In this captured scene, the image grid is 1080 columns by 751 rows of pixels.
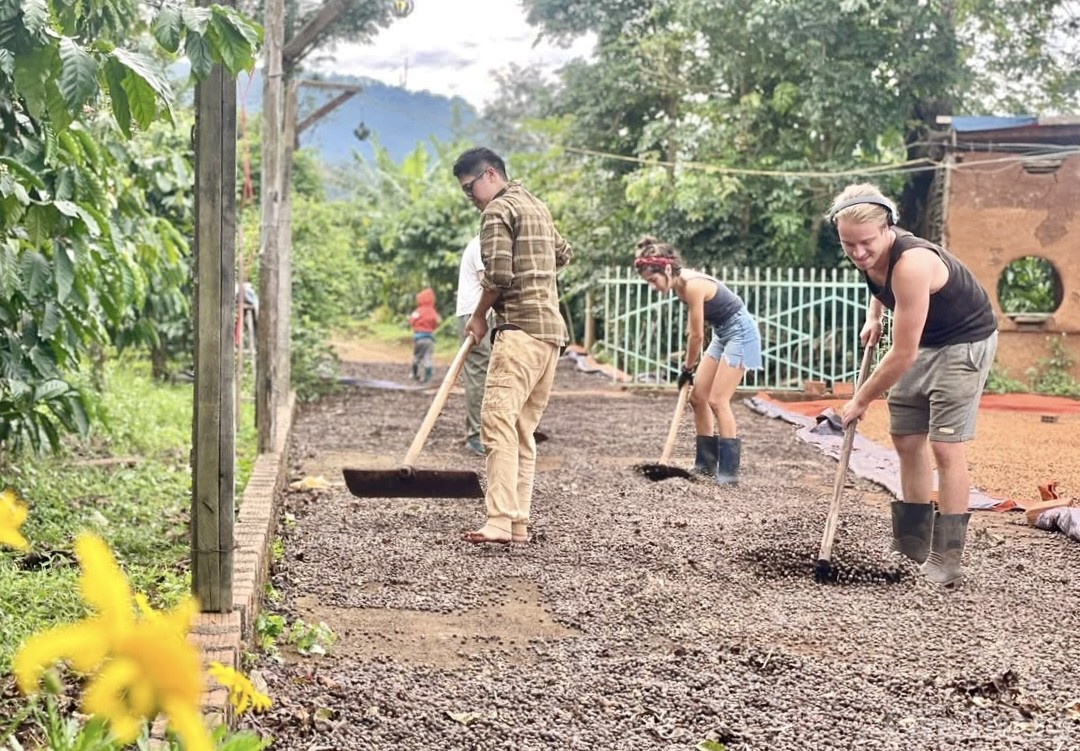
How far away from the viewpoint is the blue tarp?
14.5 metres

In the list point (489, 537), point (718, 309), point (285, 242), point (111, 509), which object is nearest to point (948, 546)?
point (489, 537)

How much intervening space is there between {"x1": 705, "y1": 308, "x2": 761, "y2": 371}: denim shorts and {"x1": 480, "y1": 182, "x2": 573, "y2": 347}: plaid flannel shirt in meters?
1.85

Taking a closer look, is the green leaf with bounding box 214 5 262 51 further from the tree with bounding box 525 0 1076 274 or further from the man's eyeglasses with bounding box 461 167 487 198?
the tree with bounding box 525 0 1076 274

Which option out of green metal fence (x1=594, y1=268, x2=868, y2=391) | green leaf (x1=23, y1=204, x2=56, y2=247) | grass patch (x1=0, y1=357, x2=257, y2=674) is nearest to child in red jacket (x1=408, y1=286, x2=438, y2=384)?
green metal fence (x1=594, y1=268, x2=868, y2=391)

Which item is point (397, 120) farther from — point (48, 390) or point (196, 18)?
point (196, 18)

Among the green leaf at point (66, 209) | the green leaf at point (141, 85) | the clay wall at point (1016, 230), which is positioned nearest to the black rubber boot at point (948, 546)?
the green leaf at point (141, 85)

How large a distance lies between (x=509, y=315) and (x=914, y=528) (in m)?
2.06

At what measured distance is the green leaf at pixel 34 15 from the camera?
2.69 meters

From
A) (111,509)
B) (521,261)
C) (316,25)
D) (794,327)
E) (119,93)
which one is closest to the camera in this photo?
(119,93)

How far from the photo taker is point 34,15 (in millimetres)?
2707

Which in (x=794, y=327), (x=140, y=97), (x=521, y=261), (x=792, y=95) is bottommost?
(x=794, y=327)

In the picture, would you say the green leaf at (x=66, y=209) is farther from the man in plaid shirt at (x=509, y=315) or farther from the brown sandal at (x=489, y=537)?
the brown sandal at (x=489, y=537)

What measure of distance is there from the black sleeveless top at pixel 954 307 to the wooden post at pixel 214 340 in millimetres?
2531

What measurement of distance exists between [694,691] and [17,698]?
180cm
